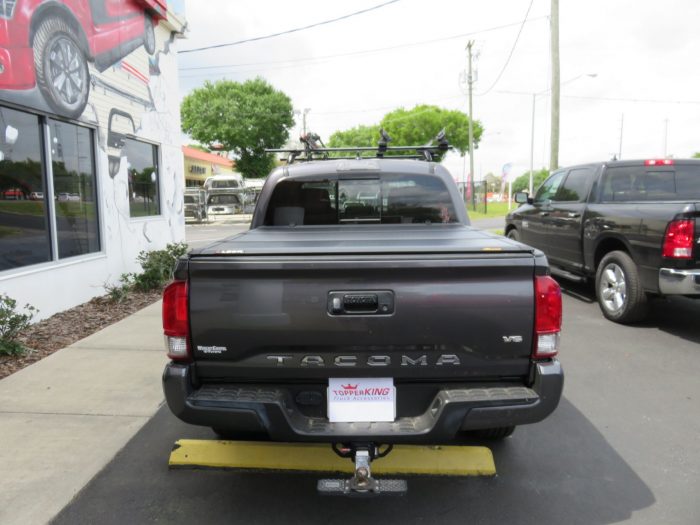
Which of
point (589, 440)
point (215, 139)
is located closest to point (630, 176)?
point (589, 440)

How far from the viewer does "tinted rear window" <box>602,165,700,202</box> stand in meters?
6.87

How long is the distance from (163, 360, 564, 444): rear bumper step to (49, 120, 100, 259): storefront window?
5.54 metres

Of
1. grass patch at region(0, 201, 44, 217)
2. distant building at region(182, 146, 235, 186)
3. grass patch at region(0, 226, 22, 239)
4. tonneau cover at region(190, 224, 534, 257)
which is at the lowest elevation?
grass patch at region(0, 226, 22, 239)

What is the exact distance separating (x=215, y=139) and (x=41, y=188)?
112 feet

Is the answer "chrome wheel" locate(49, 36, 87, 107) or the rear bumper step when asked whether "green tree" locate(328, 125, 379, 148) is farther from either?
the rear bumper step

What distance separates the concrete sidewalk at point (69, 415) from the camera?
3.01 m

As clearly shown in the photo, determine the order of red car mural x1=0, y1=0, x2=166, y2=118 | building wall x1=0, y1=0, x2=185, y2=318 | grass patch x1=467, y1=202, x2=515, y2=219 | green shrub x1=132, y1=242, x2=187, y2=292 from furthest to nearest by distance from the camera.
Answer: grass patch x1=467, y1=202, x2=515, y2=219, green shrub x1=132, y1=242, x2=187, y2=292, building wall x1=0, y1=0, x2=185, y2=318, red car mural x1=0, y1=0, x2=166, y2=118

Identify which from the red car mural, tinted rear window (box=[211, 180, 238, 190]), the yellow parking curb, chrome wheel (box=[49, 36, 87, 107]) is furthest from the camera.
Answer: tinted rear window (box=[211, 180, 238, 190])

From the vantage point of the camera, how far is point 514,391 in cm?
246

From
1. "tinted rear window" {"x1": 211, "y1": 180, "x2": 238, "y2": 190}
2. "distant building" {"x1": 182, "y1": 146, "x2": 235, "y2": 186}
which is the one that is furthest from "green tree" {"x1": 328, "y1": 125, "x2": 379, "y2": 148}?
"tinted rear window" {"x1": 211, "y1": 180, "x2": 238, "y2": 190}

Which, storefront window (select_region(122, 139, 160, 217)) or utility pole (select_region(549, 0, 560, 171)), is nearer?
storefront window (select_region(122, 139, 160, 217))

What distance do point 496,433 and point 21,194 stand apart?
5.91 meters

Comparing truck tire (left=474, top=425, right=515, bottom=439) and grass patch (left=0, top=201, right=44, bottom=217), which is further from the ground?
grass patch (left=0, top=201, right=44, bottom=217)

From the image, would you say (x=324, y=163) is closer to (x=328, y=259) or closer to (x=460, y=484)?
(x=328, y=259)
